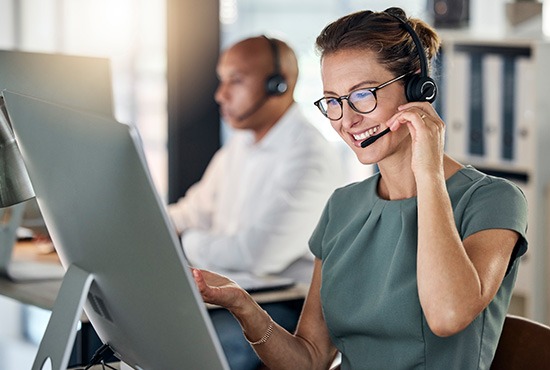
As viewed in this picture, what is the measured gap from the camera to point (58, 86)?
5.96ft

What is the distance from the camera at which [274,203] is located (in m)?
2.87

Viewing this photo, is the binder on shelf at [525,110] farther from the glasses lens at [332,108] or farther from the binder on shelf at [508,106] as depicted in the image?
the glasses lens at [332,108]

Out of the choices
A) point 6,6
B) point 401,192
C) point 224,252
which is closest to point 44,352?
point 401,192

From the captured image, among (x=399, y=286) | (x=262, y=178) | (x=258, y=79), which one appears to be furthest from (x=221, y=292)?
(x=258, y=79)

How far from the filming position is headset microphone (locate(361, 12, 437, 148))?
4.78 feet

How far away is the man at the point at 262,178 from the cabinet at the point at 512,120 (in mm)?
687

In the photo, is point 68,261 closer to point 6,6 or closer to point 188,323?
point 188,323

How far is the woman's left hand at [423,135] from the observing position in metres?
1.38

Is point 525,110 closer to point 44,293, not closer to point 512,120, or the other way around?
point 512,120

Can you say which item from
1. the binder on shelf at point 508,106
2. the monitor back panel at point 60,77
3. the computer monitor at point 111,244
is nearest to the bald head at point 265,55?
the binder on shelf at point 508,106

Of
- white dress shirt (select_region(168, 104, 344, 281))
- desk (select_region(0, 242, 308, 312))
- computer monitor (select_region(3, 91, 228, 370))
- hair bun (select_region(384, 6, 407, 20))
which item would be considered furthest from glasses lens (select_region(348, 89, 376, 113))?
white dress shirt (select_region(168, 104, 344, 281))

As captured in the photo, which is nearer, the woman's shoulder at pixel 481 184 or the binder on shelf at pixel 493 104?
the woman's shoulder at pixel 481 184

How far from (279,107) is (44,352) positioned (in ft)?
6.17

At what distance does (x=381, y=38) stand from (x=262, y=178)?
153cm
